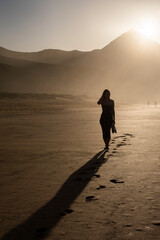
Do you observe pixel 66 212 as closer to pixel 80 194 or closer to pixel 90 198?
pixel 90 198

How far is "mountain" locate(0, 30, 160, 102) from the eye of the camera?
120 metres

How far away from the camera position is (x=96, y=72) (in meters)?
146

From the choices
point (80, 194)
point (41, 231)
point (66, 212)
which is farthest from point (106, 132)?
point (41, 231)

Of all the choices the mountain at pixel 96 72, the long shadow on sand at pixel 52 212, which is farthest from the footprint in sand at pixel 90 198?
the mountain at pixel 96 72

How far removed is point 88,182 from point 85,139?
512 cm

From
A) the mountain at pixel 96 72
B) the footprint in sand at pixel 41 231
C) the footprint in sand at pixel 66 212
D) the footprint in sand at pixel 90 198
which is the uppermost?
the mountain at pixel 96 72

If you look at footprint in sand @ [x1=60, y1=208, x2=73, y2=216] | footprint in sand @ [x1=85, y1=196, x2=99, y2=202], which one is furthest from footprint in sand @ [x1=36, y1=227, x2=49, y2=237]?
footprint in sand @ [x1=85, y1=196, x2=99, y2=202]

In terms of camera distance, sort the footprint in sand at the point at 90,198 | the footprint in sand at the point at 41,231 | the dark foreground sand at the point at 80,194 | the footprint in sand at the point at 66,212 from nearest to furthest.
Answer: the footprint in sand at the point at 41,231 → the dark foreground sand at the point at 80,194 → the footprint in sand at the point at 66,212 → the footprint in sand at the point at 90,198

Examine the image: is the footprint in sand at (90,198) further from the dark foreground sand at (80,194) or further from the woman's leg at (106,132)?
the woman's leg at (106,132)

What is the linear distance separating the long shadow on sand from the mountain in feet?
332

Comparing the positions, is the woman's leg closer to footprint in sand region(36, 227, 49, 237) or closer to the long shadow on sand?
the long shadow on sand

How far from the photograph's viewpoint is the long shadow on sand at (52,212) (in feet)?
10.4

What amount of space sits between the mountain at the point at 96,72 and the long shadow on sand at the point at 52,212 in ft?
332

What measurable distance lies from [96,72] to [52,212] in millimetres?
144977
